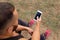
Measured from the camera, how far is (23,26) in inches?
102

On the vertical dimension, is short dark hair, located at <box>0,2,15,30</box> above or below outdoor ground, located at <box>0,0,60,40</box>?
above

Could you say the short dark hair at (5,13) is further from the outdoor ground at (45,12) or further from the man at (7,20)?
the outdoor ground at (45,12)

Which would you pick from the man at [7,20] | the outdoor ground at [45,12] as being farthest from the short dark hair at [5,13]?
the outdoor ground at [45,12]

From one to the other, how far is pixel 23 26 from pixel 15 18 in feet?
2.35

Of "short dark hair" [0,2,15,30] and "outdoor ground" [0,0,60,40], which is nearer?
"short dark hair" [0,2,15,30]

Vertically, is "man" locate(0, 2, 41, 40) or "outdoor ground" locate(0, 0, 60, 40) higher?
"man" locate(0, 2, 41, 40)

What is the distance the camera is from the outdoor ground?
11.7 ft

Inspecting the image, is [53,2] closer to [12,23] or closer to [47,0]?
[47,0]

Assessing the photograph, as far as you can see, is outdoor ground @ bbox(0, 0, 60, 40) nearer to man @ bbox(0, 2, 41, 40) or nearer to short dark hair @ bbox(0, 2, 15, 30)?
man @ bbox(0, 2, 41, 40)

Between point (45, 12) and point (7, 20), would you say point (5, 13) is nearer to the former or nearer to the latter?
point (7, 20)

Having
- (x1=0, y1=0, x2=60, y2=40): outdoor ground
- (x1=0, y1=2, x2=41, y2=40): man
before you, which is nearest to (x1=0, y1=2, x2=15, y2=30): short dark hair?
(x1=0, y1=2, x2=41, y2=40): man

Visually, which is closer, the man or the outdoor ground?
the man

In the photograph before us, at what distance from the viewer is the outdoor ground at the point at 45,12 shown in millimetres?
3580

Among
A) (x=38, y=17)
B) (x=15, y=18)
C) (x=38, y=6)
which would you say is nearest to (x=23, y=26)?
(x=38, y=17)
